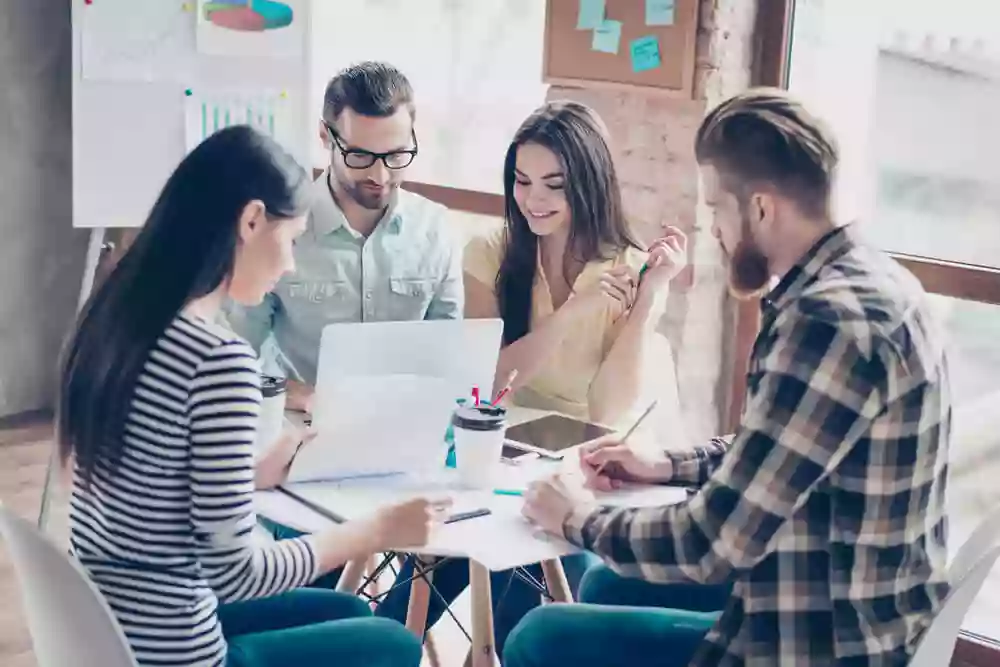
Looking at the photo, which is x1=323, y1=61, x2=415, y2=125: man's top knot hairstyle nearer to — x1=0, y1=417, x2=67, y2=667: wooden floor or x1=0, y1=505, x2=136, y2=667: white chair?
x1=0, y1=417, x2=67, y2=667: wooden floor

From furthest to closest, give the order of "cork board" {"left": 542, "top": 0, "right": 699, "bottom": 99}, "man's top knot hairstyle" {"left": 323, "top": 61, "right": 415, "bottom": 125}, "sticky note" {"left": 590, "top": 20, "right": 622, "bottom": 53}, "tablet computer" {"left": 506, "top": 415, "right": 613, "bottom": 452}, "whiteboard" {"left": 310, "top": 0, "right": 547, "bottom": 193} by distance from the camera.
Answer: "whiteboard" {"left": 310, "top": 0, "right": 547, "bottom": 193} < "sticky note" {"left": 590, "top": 20, "right": 622, "bottom": 53} < "cork board" {"left": 542, "top": 0, "right": 699, "bottom": 99} < "man's top knot hairstyle" {"left": 323, "top": 61, "right": 415, "bottom": 125} < "tablet computer" {"left": 506, "top": 415, "right": 613, "bottom": 452}

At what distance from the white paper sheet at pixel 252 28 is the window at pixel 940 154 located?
4.38ft

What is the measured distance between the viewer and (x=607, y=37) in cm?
295

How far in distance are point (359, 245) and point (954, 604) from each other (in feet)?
4.36

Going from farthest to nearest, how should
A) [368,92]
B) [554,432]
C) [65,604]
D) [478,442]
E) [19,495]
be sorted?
1. [19,495]
2. [368,92]
3. [554,432]
4. [478,442]
5. [65,604]

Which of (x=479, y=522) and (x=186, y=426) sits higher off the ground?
(x=186, y=426)

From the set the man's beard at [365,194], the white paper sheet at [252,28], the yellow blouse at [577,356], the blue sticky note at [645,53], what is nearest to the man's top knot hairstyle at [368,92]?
the man's beard at [365,194]

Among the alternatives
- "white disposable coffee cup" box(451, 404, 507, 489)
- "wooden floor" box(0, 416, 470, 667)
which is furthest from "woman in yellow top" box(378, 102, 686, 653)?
"white disposable coffee cup" box(451, 404, 507, 489)

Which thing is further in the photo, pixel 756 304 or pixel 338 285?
pixel 756 304

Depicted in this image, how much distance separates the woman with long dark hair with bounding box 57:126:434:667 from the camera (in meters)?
1.35

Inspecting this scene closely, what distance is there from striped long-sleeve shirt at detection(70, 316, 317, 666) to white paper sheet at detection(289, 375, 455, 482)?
0.26 meters

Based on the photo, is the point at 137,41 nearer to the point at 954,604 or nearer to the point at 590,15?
the point at 590,15

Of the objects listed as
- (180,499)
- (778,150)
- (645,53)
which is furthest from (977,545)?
(645,53)

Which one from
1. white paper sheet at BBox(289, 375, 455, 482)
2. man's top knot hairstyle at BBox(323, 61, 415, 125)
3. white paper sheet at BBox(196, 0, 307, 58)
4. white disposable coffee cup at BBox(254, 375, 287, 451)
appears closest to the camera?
white paper sheet at BBox(289, 375, 455, 482)
